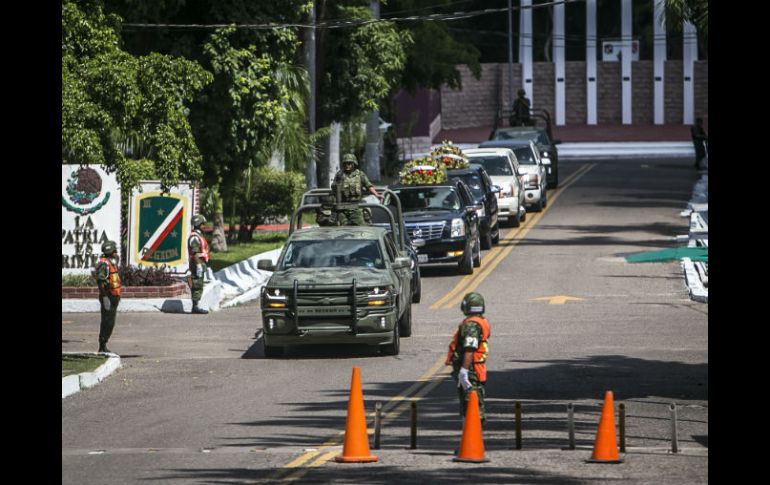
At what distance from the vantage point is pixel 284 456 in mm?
15398

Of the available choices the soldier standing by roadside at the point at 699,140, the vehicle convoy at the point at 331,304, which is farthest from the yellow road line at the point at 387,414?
the soldier standing by roadside at the point at 699,140

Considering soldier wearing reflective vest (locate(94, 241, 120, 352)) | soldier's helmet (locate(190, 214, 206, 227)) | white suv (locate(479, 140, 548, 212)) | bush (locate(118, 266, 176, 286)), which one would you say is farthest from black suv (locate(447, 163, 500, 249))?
soldier wearing reflective vest (locate(94, 241, 120, 352))

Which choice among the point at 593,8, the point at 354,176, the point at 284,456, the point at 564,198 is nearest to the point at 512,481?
the point at 284,456

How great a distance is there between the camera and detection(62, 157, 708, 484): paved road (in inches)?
585

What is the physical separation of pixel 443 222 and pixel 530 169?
13.4 meters

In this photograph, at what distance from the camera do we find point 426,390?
64.2ft

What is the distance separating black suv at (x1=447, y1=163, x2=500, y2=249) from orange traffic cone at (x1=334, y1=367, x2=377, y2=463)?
20.8 m

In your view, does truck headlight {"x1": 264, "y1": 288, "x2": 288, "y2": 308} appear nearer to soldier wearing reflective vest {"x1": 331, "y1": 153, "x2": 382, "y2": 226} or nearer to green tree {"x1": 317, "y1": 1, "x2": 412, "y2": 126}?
soldier wearing reflective vest {"x1": 331, "y1": 153, "x2": 382, "y2": 226}

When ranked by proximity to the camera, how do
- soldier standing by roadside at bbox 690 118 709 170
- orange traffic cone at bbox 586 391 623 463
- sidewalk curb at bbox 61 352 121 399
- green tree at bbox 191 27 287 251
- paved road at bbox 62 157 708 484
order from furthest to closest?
soldier standing by roadside at bbox 690 118 709 170 → green tree at bbox 191 27 287 251 → sidewalk curb at bbox 61 352 121 399 → paved road at bbox 62 157 708 484 → orange traffic cone at bbox 586 391 623 463

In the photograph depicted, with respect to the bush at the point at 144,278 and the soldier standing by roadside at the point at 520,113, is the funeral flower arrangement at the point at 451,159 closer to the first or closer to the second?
the bush at the point at 144,278
